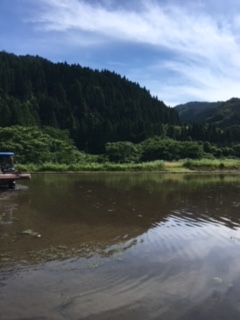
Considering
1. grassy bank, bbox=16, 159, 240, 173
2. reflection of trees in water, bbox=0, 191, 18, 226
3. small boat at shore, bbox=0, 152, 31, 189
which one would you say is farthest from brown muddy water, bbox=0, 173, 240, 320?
grassy bank, bbox=16, 159, 240, 173

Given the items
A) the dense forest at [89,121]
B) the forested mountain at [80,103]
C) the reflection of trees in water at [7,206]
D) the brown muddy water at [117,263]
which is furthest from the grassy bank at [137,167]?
the forested mountain at [80,103]

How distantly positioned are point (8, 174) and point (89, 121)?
9096 centimetres

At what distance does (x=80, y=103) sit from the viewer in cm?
14025

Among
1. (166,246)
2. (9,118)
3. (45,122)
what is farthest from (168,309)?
(45,122)

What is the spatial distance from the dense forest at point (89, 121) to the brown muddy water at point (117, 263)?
49127 mm

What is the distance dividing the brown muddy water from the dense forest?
49.1m

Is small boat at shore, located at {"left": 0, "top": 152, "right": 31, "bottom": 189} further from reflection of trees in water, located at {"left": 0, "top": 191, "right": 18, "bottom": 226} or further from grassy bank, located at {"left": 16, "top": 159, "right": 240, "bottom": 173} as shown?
grassy bank, located at {"left": 16, "top": 159, "right": 240, "bottom": 173}

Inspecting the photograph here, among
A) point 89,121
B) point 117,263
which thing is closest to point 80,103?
point 89,121

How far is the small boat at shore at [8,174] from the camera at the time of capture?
2933 cm

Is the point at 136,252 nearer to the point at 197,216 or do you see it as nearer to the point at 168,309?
the point at 168,309

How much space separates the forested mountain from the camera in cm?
11000

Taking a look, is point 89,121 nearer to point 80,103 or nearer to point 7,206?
point 80,103

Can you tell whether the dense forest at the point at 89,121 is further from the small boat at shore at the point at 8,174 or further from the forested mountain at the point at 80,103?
the small boat at shore at the point at 8,174

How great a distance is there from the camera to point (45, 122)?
121500 millimetres
